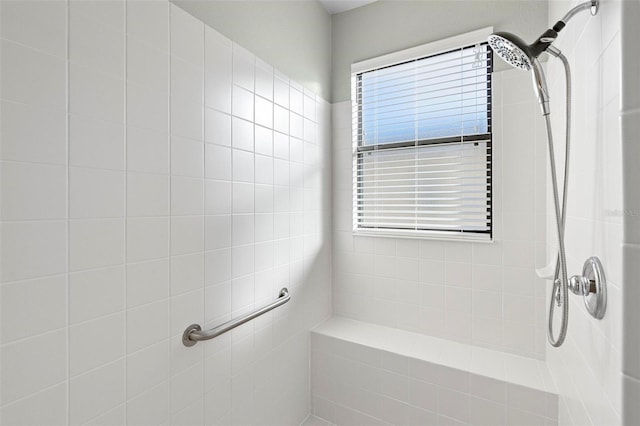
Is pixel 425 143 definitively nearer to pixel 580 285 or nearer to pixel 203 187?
pixel 580 285

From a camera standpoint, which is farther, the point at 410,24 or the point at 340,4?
the point at 340,4

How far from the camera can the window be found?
5.62ft

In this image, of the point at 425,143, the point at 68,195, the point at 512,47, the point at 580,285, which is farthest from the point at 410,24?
the point at 68,195

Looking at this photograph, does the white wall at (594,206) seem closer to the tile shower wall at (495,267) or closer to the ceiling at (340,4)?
the tile shower wall at (495,267)

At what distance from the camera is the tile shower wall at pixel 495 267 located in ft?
5.17

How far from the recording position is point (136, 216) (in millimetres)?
991

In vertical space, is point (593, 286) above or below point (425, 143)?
below

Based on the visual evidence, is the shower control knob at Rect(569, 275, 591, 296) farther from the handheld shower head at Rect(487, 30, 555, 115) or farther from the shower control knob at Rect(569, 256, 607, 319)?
the handheld shower head at Rect(487, 30, 555, 115)

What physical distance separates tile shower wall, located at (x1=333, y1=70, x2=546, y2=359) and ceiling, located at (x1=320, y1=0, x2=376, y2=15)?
0.64 m

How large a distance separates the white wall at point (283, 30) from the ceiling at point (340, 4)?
0.04 metres

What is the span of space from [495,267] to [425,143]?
0.79 metres

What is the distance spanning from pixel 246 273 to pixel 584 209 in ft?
4.15
